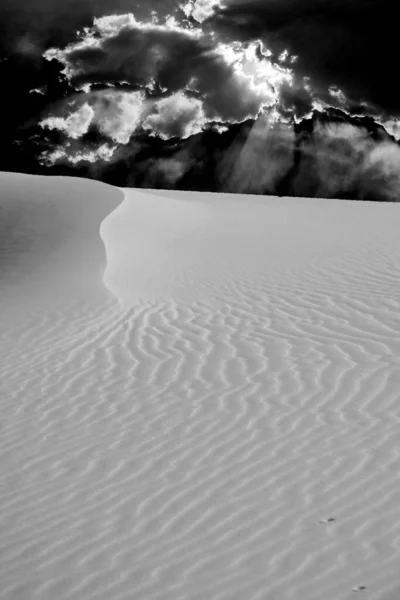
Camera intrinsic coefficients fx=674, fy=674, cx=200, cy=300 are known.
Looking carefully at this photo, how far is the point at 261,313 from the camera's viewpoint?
26.6 feet

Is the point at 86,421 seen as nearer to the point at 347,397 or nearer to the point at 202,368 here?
the point at 202,368

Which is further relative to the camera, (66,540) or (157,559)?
(66,540)

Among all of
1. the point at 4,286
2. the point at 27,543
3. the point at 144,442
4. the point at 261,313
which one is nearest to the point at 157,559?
the point at 27,543

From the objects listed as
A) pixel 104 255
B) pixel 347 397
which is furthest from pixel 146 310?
pixel 104 255

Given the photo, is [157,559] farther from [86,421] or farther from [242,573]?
[86,421]

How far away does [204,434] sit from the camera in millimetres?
4730

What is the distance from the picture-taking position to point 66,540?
3543 mm

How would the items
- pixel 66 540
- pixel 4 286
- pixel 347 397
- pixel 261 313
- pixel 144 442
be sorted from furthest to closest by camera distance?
pixel 4 286 < pixel 261 313 < pixel 347 397 < pixel 144 442 < pixel 66 540

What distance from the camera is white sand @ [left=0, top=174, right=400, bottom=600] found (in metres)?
3.20

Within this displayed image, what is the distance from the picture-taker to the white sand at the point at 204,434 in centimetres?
320

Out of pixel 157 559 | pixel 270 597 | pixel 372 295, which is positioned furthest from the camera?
pixel 372 295

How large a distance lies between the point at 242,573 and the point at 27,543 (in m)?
1.20

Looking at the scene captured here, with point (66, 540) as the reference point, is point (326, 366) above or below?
above

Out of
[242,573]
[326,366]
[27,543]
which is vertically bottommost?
[27,543]
